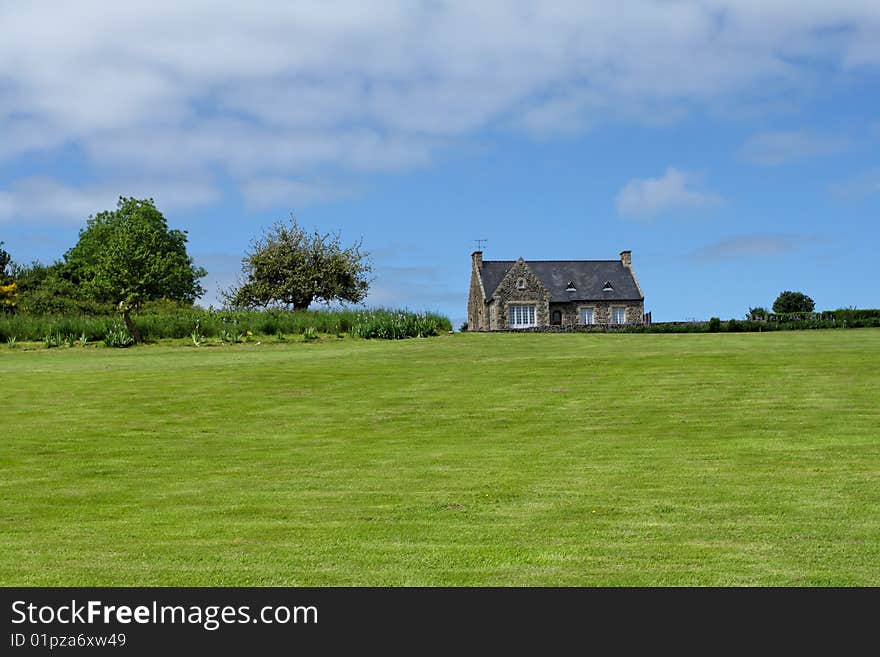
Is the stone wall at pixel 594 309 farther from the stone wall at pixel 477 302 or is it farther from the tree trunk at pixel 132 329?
the tree trunk at pixel 132 329

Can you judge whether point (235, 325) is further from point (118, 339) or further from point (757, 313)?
point (757, 313)

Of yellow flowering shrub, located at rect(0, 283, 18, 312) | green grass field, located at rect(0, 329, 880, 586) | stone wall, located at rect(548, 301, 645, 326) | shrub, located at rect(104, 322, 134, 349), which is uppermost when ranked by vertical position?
yellow flowering shrub, located at rect(0, 283, 18, 312)

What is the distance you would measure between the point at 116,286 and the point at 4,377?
1739 inches

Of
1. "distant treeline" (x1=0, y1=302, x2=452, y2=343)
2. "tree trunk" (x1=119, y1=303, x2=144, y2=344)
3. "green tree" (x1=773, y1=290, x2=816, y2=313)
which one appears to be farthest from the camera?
"green tree" (x1=773, y1=290, x2=816, y2=313)

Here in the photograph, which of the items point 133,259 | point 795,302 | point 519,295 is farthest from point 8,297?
point 795,302

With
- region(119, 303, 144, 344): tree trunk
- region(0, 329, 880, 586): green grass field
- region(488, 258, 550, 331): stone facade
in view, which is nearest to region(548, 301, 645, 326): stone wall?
region(488, 258, 550, 331): stone facade

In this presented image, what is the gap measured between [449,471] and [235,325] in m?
27.1

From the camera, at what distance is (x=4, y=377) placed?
2386 cm

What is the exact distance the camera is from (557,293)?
77.6m

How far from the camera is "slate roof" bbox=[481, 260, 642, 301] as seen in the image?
77375mm

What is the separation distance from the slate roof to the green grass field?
5083 centimetres

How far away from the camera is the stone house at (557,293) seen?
76.4 m

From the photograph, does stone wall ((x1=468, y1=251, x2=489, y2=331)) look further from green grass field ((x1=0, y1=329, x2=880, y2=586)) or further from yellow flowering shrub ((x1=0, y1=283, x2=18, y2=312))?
green grass field ((x1=0, y1=329, x2=880, y2=586))
